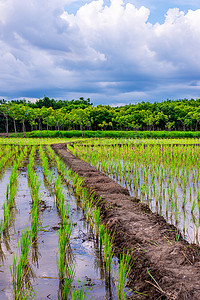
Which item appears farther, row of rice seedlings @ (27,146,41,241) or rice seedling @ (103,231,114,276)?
row of rice seedlings @ (27,146,41,241)

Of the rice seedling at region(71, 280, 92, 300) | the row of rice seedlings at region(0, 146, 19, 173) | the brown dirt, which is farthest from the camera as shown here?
the row of rice seedlings at region(0, 146, 19, 173)

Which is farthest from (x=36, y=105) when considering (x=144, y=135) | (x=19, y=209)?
(x=19, y=209)

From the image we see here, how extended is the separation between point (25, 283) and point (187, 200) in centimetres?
333

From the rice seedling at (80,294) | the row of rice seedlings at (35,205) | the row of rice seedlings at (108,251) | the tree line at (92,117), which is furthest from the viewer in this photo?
the tree line at (92,117)

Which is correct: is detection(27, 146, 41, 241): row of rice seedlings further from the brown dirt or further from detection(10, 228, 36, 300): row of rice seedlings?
the brown dirt

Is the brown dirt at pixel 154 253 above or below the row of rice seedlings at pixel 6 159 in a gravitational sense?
below

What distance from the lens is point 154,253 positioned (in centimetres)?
242

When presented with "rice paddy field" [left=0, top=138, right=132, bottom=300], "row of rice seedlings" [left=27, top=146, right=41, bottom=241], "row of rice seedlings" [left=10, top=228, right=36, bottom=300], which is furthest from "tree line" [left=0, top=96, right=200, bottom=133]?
"row of rice seedlings" [left=10, top=228, right=36, bottom=300]

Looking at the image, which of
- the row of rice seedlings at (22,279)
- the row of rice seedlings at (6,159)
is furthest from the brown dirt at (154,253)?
the row of rice seedlings at (6,159)

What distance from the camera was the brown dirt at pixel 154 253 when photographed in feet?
A: 6.33

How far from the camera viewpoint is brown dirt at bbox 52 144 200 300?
6.33 ft

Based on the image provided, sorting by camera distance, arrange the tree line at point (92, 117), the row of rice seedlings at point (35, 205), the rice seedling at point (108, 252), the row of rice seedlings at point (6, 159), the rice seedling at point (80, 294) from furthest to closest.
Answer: the tree line at point (92, 117) < the row of rice seedlings at point (6, 159) < the row of rice seedlings at point (35, 205) < the rice seedling at point (108, 252) < the rice seedling at point (80, 294)

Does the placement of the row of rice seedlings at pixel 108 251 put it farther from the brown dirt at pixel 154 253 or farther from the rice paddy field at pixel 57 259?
the brown dirt at pixel 154 253

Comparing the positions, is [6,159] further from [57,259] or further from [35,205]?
[57,259]
